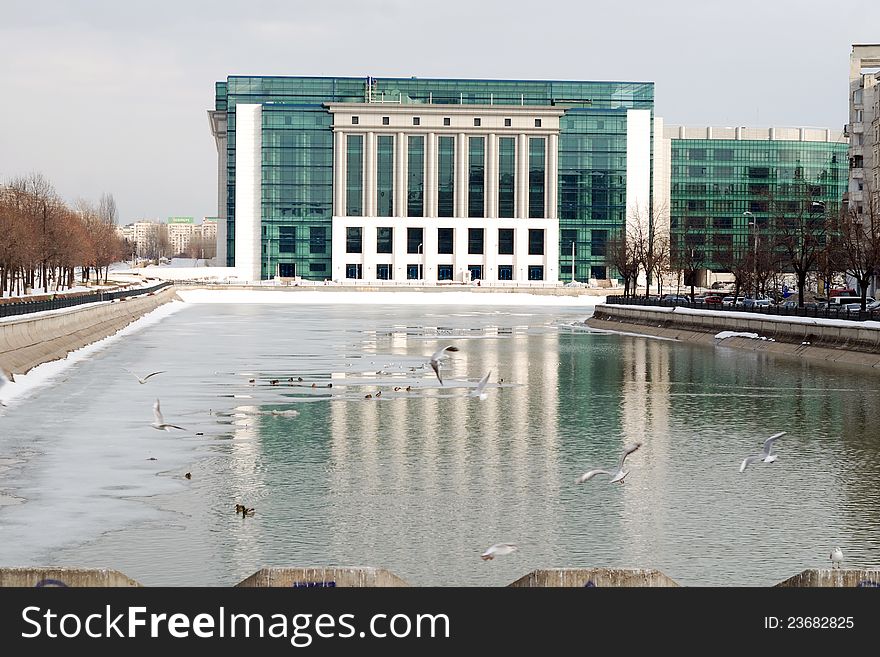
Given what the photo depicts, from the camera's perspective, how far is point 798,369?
4819 cm

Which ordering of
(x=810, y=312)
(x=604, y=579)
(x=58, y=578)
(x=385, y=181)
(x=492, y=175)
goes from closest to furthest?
(x=58, y=578), (x=604, y=579), (x=810, y=312), (x=492, y=175), (x=385, y=181)

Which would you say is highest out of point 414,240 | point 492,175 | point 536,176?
point 492,175

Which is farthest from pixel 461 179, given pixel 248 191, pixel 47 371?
pixel 47 371

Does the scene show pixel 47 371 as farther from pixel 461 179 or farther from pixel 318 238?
pixel 461 179

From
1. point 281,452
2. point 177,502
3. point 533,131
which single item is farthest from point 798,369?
point 533,131

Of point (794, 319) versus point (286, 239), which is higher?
point (286, 239)

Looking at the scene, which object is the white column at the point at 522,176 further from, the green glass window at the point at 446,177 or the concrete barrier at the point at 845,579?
the concrete barrier at the point at 845,579

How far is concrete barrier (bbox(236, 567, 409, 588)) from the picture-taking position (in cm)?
1156

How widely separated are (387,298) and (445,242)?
48564mm

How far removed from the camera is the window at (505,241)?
193675 mm

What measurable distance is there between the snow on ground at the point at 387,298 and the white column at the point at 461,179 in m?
32.5

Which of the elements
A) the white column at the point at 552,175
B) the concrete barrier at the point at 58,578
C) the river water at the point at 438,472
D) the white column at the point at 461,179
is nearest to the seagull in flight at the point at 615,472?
the river water at the point at 438,472

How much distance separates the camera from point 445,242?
640ft

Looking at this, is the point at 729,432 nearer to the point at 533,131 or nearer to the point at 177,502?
the point at 177,502
